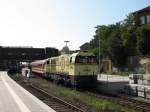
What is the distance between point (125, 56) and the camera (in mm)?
66688

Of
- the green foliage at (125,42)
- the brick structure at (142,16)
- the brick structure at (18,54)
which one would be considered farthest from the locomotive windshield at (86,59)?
the brick structure at (18,54)

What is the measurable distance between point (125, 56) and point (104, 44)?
7.29 m

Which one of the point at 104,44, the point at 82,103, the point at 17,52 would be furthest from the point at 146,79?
the point at 17,52

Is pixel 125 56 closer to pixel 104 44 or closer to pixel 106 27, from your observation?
pixel 104 44

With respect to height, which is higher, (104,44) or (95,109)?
(104,44)

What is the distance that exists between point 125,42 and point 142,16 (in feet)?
27.7

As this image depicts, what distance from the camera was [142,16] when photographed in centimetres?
7112

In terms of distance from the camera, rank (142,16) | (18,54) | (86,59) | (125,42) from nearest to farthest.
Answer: (86,59), (125,42), (142,16), (18,54)

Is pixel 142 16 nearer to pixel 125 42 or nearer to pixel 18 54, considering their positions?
pixel 125 42

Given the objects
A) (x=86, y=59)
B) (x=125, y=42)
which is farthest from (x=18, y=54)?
(x=86, y=59)

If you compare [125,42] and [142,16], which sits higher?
[142,16]

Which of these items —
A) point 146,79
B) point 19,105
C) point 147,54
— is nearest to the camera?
point 19,105

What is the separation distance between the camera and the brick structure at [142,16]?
69.7 metres

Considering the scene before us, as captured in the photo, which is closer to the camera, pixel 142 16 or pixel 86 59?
pixel 86 59
